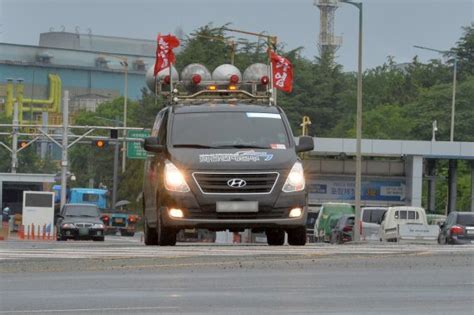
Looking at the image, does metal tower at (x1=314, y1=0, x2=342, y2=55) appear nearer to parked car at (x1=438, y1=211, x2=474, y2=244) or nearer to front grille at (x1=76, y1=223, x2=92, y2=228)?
front grille at (x1=76, y1=223, x2=92, y2=228)

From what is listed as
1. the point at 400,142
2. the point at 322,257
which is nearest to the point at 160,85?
the point at 322,257

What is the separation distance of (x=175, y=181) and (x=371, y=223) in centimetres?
3335

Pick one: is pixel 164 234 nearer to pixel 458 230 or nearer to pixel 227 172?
pixel 227 172

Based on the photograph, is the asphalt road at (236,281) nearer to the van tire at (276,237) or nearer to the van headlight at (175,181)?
the van headlight at (175,181)

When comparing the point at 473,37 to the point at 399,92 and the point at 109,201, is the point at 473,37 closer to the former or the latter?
the point at 399,92

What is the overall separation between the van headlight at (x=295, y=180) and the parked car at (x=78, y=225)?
86.6 feet

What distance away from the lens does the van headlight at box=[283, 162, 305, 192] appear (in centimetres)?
2094

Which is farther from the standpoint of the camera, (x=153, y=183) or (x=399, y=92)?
(x=399, y=92)

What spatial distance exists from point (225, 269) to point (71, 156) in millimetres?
122078

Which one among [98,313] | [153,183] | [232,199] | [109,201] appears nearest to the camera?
[98,313]

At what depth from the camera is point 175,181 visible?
68.2 ft

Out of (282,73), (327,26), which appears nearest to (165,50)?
(282,73)

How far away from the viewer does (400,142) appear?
68.8 m

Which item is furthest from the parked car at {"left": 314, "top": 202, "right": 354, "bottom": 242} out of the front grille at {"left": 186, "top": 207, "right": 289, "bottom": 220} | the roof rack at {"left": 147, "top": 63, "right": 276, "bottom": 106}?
the front grille at {"left": 186, "top": 207, "right": 289, "bottom": 220}
